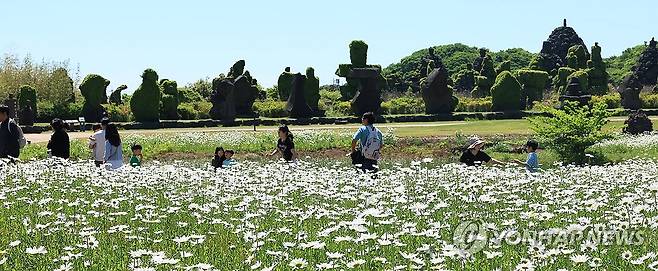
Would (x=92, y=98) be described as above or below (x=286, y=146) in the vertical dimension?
above

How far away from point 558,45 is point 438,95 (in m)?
50.2

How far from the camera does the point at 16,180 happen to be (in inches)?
420

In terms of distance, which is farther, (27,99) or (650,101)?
(650,101)

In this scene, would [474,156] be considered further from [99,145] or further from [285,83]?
[285,83]

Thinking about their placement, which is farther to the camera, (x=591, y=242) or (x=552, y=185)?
(x=552, y=185)

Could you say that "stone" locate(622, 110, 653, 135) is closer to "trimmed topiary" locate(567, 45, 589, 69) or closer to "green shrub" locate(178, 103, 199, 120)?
"green shrub" locate(178, 103, 199, 120)

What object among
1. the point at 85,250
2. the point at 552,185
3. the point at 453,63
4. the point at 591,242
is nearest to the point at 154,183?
the point at 85,250

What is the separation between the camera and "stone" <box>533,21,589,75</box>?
290 feet

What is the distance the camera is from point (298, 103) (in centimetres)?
4606

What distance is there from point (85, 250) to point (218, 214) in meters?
1.74

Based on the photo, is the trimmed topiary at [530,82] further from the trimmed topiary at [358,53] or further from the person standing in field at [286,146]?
the person standing in field at [286,146]

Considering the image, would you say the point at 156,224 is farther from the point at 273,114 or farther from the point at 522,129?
the point at 273,114

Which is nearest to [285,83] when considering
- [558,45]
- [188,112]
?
[188,112]

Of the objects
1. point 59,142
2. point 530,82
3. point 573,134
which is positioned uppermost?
point 530,82
